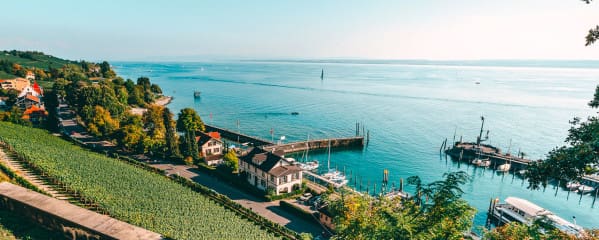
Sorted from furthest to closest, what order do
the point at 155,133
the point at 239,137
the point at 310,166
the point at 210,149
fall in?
1. the point at 239,137
2. the point at 310,166
3. the point at 210,149
4. the point at 155,133

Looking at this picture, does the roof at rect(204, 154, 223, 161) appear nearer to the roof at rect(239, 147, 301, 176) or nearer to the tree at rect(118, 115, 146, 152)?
the roof at rect(239, 147, 301, 176)

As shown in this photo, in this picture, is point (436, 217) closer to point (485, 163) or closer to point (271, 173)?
point (271, 173)

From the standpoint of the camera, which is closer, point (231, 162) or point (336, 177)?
point (231, 162)

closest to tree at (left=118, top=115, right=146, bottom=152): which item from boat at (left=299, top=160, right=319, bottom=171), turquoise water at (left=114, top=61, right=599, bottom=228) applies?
boat at (left=299, top=160, right=319, bottom=171)

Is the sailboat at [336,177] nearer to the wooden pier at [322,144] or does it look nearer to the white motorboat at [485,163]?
the wooden pier at [322,144]

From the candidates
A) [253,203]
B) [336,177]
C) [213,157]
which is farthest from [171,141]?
[336,177]

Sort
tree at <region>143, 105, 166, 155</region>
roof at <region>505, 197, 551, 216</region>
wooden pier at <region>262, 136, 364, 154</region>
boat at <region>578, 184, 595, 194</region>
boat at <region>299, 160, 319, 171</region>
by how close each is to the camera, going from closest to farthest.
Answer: roof at <region>505, 197, 551, 216</region>
boat at <region>578, 184, 595, 194</region>
tree at <region>143, 105, 166, 155</region>
boat at <region>299, 160, 319, 171</region>
wooden pier at <region>262, 136, 364, 154</region>
